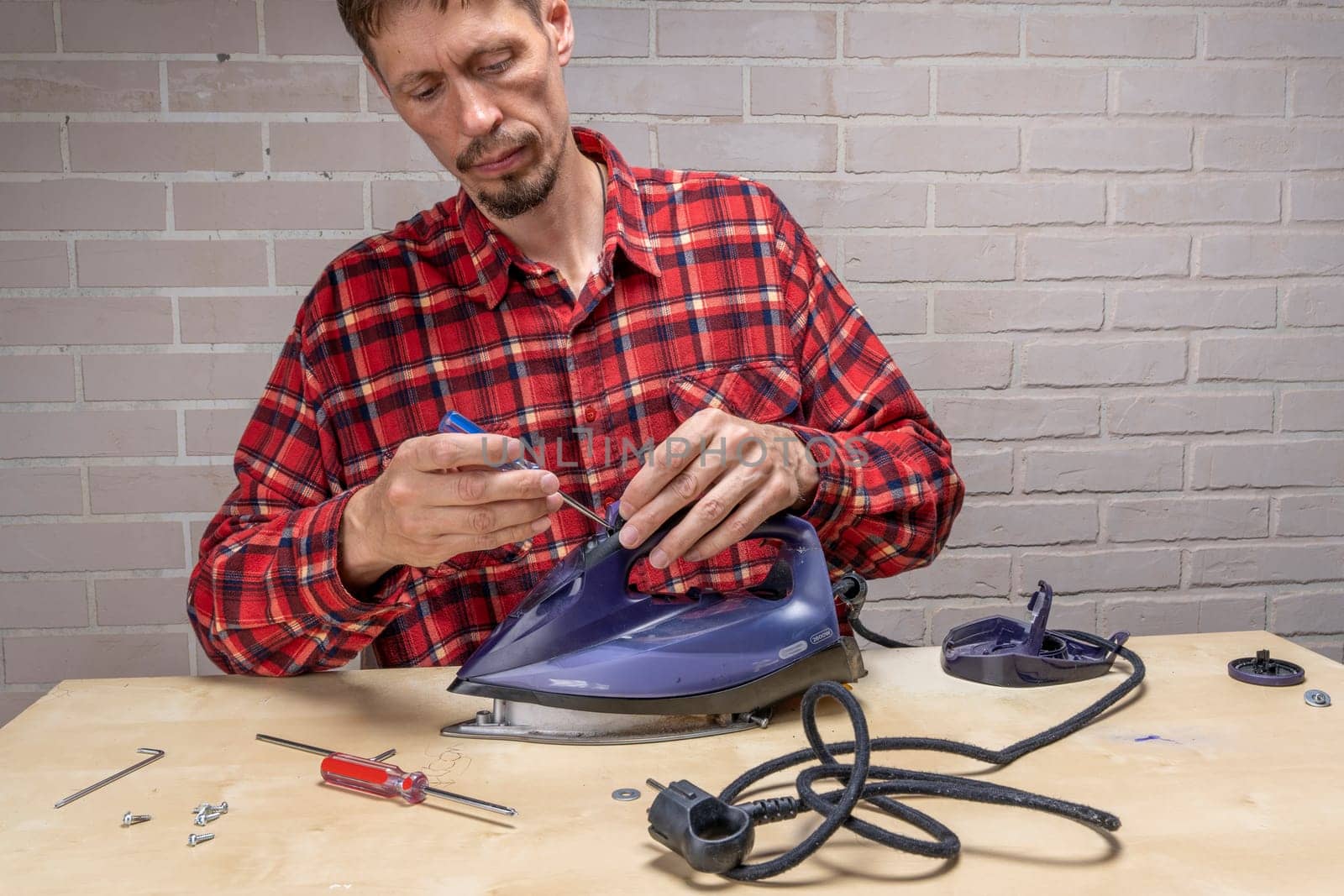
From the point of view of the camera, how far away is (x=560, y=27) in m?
1.26

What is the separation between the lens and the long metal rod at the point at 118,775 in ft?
2.51

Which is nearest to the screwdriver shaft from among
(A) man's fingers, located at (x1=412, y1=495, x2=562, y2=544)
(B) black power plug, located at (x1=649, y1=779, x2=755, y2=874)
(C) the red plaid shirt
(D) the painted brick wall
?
(B) black power plug, located at (x1=649, y1=779, x2=755, y2=874)

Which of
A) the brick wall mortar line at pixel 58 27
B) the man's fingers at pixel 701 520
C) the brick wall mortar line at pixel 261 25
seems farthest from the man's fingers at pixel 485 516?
the brick wall mortar line at pixel 58 27

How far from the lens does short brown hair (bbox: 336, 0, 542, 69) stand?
1064 millimetres

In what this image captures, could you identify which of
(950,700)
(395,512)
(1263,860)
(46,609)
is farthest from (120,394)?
(1263,860)

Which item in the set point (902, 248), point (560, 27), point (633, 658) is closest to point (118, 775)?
point (633, 658)

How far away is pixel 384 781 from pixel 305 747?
14 centimetres

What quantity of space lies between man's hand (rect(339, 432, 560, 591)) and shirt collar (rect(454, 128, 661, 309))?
0.35 metres

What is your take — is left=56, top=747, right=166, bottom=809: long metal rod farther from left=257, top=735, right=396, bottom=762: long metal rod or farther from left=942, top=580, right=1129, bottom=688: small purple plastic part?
left=942, top=580, right=1129, bottom=688: small purple plastic part

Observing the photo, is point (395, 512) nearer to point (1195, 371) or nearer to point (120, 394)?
point (120, 394)

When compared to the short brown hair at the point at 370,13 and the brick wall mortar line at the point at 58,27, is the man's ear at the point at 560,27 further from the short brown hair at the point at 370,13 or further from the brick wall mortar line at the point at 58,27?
the brick wall mortar line at the point at 58,27

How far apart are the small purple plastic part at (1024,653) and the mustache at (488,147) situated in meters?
0.69

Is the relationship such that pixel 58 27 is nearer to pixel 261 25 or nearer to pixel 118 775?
pixel 261 25

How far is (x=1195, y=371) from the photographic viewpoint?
5.69ft
